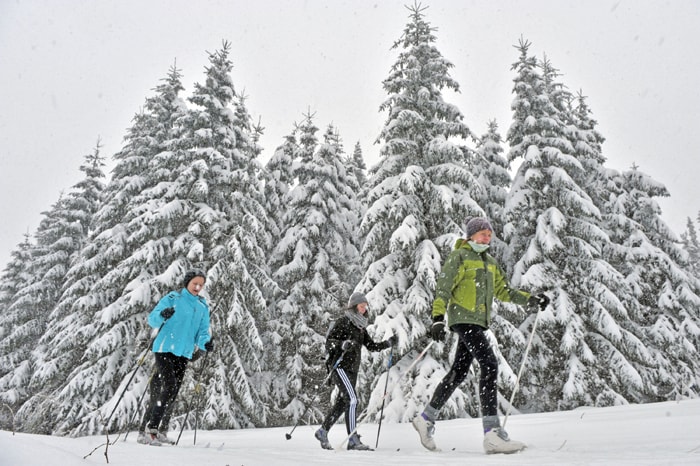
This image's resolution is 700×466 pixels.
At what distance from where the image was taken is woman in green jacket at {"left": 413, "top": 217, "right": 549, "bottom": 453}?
4367 mm

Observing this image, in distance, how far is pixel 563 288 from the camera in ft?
50.5

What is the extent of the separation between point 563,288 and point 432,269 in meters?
6.27

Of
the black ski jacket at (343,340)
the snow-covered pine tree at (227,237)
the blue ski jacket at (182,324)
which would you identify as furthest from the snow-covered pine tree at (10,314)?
the black ski jacket at (343,340)

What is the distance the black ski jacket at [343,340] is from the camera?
585 cm

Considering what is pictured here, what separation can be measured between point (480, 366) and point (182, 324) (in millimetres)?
3695

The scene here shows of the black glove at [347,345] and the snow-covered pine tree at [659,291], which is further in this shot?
the snow-covered pine tree at [659,291]

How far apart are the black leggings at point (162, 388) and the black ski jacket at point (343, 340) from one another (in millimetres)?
1867

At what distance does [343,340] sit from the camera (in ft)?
19.3

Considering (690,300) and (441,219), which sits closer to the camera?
(441,219)

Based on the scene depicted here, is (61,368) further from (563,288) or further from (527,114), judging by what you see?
(527,114)

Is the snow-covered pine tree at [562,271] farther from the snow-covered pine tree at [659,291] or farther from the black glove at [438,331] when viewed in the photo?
the black glove at [438,331]

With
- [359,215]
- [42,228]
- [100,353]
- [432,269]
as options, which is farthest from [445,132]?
[42,228]

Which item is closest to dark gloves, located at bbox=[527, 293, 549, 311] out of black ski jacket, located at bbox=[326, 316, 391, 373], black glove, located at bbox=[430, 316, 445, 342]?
black glove, located at bbox=[430, 316, 445, 342]

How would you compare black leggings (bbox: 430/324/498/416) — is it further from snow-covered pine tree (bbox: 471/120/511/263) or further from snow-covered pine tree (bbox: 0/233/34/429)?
snow-covered pine tree (bbox: 0/233/34/429)
